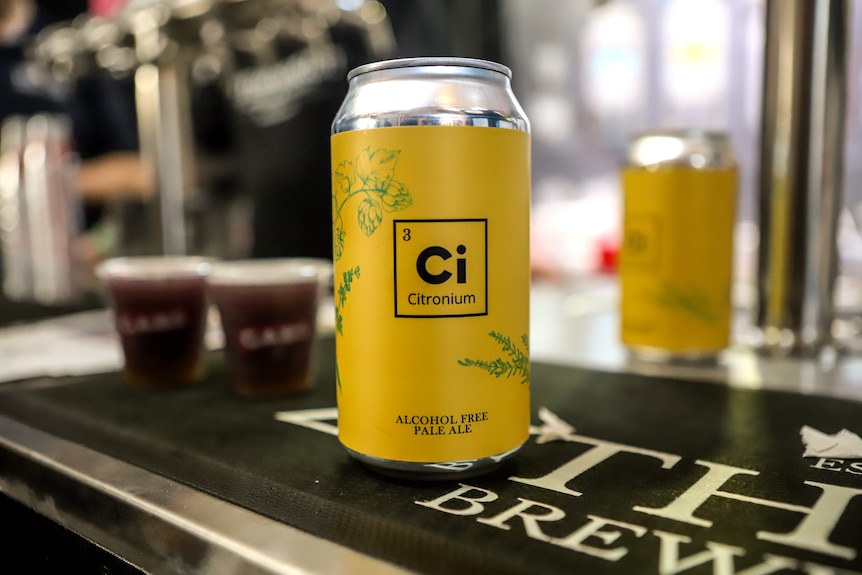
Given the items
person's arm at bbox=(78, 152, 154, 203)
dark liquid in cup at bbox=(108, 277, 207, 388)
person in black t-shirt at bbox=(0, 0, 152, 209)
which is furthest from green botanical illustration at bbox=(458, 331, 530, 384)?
person in black t-shirt at bbox=(0, 0, 152, 209)

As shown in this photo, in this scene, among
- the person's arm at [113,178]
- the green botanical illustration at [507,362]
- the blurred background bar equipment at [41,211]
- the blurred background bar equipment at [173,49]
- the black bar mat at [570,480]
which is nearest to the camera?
the black bar mat at [570,480]

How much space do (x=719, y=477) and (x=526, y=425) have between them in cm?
14

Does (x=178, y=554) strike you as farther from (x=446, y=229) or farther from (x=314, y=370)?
(x=314, y=370)

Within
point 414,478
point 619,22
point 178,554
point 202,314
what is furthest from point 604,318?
point 619,22

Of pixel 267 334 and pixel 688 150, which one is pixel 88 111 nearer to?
pixel 267 334

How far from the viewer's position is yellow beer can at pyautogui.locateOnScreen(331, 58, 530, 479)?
0.47 meters

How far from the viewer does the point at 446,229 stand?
0.47 m

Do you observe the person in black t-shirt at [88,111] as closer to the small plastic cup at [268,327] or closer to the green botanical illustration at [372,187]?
the small plastic cup at [268,327]

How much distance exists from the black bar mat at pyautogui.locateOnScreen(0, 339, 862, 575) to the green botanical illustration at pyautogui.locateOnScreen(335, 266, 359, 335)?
0.11 m

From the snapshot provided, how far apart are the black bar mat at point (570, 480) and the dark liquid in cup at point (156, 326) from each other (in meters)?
0.05

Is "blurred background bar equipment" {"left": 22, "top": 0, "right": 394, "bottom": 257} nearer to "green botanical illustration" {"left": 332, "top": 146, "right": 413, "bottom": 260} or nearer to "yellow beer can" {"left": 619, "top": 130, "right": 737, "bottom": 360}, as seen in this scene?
"yellow beer can" {"left": 619, "top": 130, "right": 737, "bottom": 360}

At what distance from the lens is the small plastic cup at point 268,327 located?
75 centimetres

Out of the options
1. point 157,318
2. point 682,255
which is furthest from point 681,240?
point 157,318

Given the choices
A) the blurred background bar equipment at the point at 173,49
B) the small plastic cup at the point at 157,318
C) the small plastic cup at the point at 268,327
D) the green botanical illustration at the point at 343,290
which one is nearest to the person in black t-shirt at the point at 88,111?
the blurred background bar equipment at the point at 173,49
